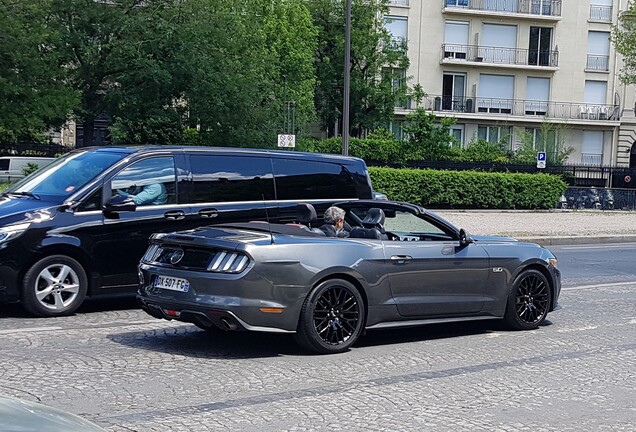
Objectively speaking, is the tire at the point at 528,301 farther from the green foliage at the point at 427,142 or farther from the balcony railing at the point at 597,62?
the balcony railing at the point at 597,62

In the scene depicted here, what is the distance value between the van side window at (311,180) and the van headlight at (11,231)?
128 inches

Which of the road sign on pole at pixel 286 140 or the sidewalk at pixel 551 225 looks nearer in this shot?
the sidewalk at pixel 551 225

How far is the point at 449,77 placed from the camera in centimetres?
5922

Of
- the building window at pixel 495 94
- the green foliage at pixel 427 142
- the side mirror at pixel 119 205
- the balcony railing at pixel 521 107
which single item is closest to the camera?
the side mirror at pixel 119 205

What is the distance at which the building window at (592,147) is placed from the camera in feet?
201

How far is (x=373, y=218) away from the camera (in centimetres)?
937

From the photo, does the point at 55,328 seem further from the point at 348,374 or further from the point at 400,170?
the point at 400,170

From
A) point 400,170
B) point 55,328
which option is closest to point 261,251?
point 55,328

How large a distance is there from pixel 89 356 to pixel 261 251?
177 centimetres

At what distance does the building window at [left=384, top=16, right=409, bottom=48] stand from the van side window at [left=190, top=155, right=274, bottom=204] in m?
46.5

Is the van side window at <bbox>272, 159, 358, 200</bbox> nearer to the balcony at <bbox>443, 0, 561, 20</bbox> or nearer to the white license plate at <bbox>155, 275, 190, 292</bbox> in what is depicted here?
the white license plate at <bbox>155, 275, 190, 292</bbox>

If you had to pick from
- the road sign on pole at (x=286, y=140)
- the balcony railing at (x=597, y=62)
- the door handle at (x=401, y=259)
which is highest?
the balcony railing at (x=597, y=62)

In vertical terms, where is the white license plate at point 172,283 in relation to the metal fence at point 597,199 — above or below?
above

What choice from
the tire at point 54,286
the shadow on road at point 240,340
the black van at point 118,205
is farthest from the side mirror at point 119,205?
the shadow on road at point 240,340
